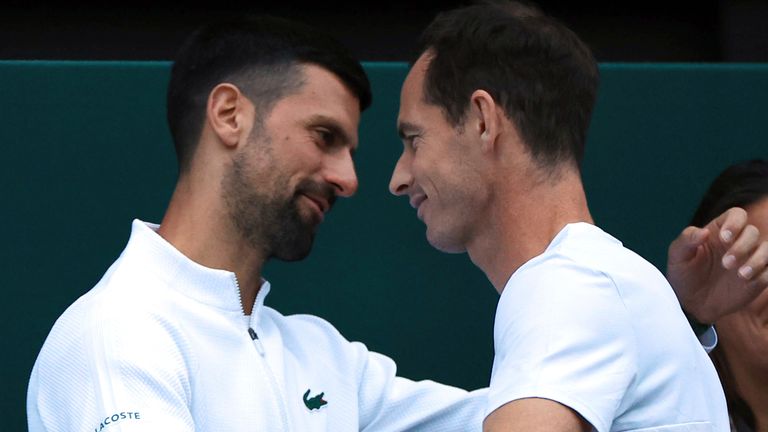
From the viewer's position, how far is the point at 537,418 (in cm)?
136

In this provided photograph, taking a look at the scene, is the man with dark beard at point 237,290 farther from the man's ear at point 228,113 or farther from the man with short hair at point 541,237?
the man with short hair at point 541,237

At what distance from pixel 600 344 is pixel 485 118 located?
389 mm

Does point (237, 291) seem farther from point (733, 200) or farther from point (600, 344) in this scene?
point (733, 200)

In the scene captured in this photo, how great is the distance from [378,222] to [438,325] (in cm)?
22

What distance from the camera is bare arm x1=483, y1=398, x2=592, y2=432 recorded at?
1.35 meters

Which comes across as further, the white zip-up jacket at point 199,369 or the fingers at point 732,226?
the fingers at point 732,226

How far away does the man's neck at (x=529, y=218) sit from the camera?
1615 mm

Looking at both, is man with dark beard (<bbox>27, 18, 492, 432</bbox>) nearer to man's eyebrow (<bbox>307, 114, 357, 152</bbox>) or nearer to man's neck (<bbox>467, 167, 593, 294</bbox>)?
man's eyebrow (<bbox>307, 114, 357, 152</bbox>)

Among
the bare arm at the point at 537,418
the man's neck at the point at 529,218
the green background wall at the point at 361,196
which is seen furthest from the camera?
the green background wall at the point at 361,196

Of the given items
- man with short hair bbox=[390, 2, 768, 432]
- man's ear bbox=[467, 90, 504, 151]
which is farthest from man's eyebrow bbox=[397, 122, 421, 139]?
man's ear bbox=[467, 90, 504, 151]

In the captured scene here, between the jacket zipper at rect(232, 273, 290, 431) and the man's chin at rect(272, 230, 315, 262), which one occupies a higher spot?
the man's chin at rect(272, 230, 315, 262)

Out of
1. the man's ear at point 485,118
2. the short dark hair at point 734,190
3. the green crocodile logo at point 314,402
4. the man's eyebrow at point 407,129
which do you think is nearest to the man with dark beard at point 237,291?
the green crocodile logo at point 314,402

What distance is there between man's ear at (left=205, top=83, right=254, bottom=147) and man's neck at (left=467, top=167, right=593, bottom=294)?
453 millimetres

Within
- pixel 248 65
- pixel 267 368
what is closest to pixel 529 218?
pixel 267 368
